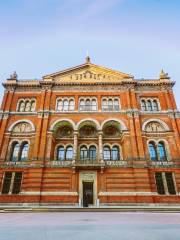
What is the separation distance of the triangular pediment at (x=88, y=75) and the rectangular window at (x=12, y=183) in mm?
14188

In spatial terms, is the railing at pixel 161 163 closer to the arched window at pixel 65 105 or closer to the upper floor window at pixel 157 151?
the upper floor window at pixel 157 151

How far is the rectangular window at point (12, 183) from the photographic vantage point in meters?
19.7

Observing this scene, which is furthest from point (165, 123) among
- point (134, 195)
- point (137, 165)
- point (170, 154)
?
point (134, 195)

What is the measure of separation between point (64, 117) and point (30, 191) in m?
9.94

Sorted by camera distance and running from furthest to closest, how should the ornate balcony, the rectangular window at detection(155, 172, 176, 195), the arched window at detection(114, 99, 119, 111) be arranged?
the arched window at detection(114, 99, 119, 111), the ornate balcony, the rectangular window at detection(155, 172, 176, 195)

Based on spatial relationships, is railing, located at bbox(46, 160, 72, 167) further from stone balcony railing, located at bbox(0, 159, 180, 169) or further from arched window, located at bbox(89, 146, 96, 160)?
arched window, located at bbox(89, 146, 96, 160)

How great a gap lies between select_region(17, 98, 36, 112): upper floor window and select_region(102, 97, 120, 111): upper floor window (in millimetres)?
10254

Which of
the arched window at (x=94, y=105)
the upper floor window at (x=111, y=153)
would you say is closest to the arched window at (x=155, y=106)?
the upper floor window at (x=111, y=153)

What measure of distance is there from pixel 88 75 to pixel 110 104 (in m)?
6.14

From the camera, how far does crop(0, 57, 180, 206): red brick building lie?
64.0 feet

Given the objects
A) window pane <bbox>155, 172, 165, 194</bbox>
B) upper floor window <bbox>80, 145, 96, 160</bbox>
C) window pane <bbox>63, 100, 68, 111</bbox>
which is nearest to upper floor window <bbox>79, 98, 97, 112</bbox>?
window pane <bbox>63, 100, 68, 111</bbox>

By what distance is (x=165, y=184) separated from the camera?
19.9m

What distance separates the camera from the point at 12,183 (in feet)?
65.3

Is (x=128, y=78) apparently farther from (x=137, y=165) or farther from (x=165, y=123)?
(x=137, y=165)
